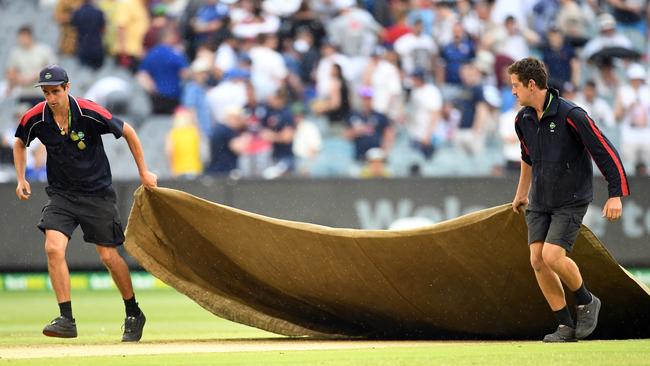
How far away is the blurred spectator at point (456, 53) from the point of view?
1966 centimetres

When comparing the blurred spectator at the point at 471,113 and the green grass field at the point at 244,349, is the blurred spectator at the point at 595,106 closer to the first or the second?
the blurred spectator at the point at 471,113

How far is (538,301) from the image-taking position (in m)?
9.35

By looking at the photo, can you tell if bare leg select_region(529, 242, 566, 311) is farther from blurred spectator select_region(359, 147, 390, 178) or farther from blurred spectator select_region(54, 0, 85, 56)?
blurred spectator select_region(54, 0, 85, 56)

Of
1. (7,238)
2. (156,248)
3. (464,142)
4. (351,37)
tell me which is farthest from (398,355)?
(351,37)

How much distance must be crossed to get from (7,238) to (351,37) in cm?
657

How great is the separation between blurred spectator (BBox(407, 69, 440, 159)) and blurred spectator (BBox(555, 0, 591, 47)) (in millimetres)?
2523

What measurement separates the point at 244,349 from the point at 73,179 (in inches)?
74.2

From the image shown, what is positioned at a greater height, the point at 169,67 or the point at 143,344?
the point at 169,67

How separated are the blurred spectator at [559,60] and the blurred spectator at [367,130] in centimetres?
285

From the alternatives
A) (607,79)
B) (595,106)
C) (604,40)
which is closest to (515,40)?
(604,40)

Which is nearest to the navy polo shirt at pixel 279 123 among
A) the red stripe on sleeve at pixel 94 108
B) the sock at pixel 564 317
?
the red stripe on sleeve at pixel 94 108

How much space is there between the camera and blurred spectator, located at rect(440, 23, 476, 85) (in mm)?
19656

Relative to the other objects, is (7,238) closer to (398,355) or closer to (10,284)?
(10,284)

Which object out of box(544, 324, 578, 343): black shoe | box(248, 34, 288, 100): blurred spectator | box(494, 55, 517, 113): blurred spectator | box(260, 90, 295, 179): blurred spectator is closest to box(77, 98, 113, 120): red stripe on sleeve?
box(544, 324, 578, 343): black shoe
